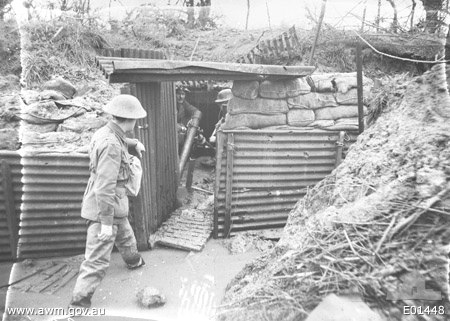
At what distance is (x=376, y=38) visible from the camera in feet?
27.7

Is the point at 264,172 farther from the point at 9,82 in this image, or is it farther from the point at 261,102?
the point at 9,82

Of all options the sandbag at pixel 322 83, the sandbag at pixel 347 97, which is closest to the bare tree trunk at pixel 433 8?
the sandbag at pixel 347 97

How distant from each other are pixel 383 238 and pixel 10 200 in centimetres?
418

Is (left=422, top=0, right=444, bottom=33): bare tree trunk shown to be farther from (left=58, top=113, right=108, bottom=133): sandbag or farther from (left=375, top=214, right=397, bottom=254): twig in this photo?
(left=58, top=113, right=108, bottom=133): sandbag

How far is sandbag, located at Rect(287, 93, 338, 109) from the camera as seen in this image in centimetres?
509

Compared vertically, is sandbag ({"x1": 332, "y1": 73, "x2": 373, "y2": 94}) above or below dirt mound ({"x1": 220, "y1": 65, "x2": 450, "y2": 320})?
above

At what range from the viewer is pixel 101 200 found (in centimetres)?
314

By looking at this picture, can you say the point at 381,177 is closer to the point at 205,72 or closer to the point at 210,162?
the point at 205,72

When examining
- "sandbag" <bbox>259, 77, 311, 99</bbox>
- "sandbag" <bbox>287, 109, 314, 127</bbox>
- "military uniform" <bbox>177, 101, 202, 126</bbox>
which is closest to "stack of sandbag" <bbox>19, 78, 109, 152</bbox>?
"sandbag" <bbox>259, 77, 311, 99</bbox>

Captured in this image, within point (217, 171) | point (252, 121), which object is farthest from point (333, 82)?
point (217, 171)

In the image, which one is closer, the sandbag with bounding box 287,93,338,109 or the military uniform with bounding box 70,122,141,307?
the military uniform with bounding box 70,122,141,307

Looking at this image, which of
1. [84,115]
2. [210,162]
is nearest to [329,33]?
[210,162]

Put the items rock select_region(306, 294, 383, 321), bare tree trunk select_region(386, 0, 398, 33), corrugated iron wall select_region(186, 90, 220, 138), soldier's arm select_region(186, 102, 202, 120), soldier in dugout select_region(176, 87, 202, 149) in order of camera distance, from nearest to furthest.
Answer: rock select_region(306, 294, 383, 321), bare tree trunk select_region(386, 0, 398, 33), soldier's arm select_region(186, 102, 202, 120), soldier in dugout select_region(176, 87, 202, 149), corrugated iron wall select_region(186, 90, 220, 138)

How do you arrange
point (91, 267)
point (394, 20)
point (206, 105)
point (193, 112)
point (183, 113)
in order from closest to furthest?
point (91, 267) < point (394, 20) < point (193, 112) < point (183, 113) < point (206, 105)
